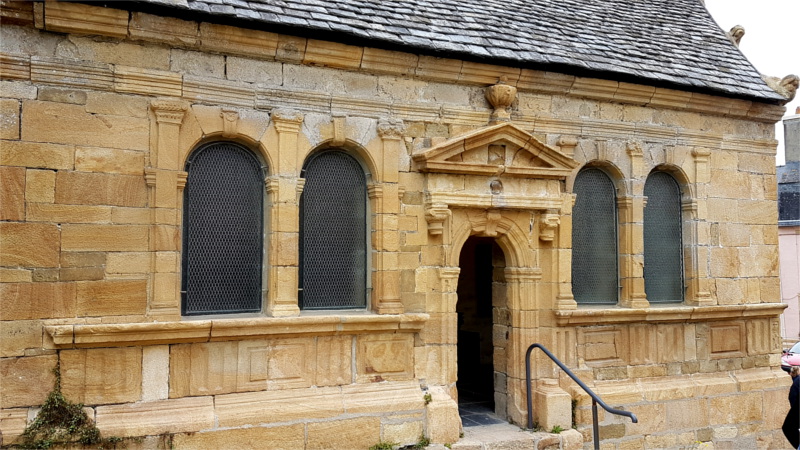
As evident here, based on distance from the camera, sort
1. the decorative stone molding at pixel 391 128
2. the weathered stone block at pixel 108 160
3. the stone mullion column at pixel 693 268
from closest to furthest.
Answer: the weathered stone block at pixel 108 160 → the decorative stone molding at pixel 391 128 → the stone mullion column at pixel 693 268

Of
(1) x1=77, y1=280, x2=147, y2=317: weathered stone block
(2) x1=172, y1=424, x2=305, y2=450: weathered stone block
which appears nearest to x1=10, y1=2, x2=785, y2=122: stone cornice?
(1) x1=77, y1=280, x2=147, y2=317: weathered stone block

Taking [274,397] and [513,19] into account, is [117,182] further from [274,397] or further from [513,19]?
[513,19]

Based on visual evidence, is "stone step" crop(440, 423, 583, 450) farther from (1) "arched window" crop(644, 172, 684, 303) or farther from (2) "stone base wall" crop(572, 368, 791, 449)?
(1) "arched window" crop(644, 172, 684, 303)

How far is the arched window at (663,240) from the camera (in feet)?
28.7

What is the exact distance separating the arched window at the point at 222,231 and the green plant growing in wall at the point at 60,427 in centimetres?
125

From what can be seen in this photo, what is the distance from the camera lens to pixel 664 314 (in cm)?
834

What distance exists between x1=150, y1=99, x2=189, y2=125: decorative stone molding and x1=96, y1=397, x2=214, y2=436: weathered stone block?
2.59m

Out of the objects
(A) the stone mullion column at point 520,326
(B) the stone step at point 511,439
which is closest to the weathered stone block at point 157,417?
(B) the stone step at point 511,439

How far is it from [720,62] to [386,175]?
5524mm

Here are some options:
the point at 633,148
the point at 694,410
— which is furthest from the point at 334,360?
the point at 694,410

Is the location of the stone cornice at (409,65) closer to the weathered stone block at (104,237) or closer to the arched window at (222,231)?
the arched window at (222,231)

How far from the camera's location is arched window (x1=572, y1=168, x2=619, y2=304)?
832cm

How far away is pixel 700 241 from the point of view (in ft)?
28.8

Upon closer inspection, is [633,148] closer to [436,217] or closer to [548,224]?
[548,224]
